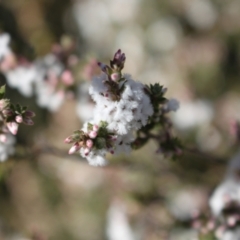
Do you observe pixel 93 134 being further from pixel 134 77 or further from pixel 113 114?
pixel 134 77

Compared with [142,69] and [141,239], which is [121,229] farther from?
[142,69]

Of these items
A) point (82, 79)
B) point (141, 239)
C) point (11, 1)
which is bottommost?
point (141, 239)

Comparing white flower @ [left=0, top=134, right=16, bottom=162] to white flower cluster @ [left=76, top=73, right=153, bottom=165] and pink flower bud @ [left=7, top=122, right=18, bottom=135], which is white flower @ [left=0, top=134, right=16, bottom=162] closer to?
pink flower bud @ [left=7, top=122, right=18, bottom=135]

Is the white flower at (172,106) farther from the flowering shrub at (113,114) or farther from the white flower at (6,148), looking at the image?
the white flower at (6,148)

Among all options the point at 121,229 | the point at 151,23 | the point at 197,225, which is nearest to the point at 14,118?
the point at 197,225

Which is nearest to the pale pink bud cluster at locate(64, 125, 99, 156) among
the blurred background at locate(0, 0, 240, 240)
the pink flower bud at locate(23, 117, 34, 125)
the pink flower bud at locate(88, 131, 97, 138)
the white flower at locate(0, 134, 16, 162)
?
the pink flower bud at locate(88, 131, 97, 138)

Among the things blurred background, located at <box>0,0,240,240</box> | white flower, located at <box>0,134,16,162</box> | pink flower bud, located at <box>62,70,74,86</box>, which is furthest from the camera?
blurred background, located at <box>0,0,240,240</box>

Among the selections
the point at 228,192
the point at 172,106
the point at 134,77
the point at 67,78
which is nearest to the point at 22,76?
the point at 67,78
